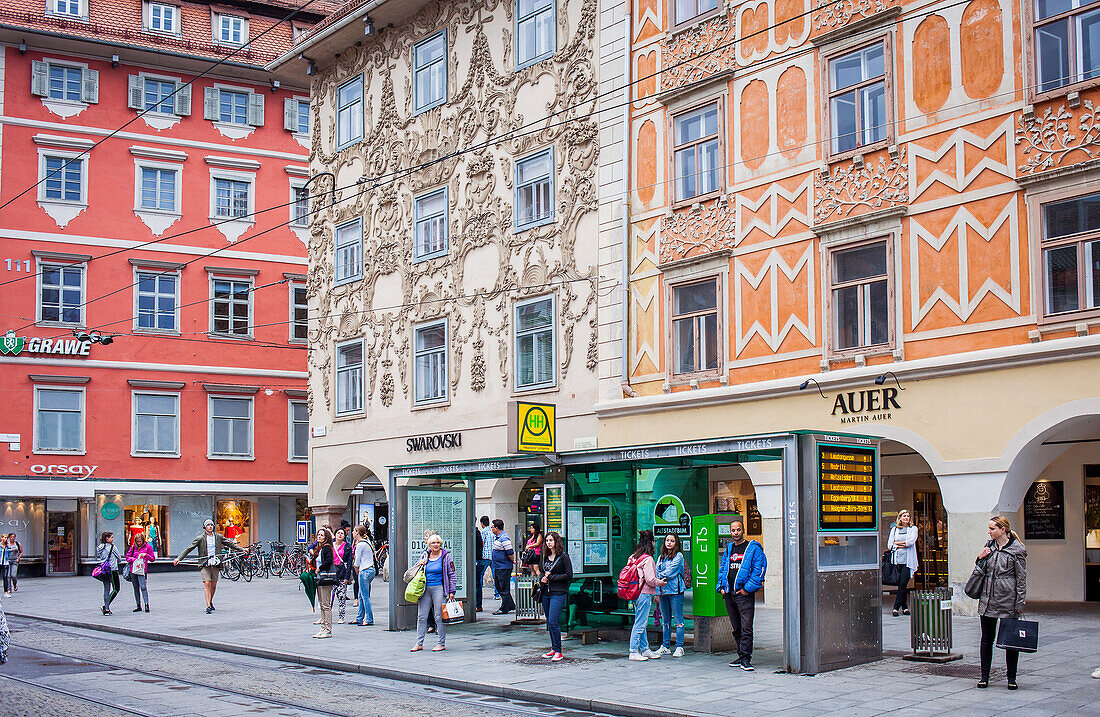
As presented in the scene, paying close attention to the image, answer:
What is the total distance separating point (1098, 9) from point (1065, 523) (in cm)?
913

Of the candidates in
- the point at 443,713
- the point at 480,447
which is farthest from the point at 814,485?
the point at 480,447

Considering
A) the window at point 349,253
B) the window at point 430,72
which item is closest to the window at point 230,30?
the window at point 349,253

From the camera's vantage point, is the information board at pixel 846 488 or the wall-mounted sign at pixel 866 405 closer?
the information board at pixel 846 488

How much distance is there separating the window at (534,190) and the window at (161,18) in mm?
25369

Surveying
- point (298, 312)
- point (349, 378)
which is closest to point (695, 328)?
point (349, 378)

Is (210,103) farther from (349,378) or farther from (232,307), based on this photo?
(349,378)

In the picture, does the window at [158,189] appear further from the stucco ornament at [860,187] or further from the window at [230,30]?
the stucco ornament at [860,187]

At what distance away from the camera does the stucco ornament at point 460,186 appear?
27.0m

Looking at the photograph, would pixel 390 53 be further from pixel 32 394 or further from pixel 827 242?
pixel 32 394

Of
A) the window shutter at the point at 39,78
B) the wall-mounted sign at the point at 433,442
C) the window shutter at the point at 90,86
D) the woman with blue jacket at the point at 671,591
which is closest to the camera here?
the woman with blue jacket at the point at 671,591

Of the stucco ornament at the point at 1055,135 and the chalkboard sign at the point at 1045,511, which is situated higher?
the stucco ornament at the point at 1055,135

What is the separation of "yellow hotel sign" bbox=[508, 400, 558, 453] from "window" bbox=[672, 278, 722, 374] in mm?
2795

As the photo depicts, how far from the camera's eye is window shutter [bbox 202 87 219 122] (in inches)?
1858

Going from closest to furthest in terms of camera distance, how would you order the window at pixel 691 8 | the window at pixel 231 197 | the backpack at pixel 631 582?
the backpack at pixel 631 582, the window at pixel 691 8, the window at pixel 231 197
